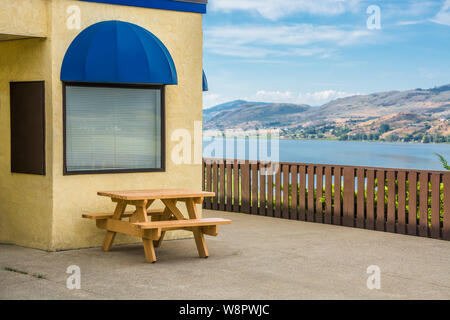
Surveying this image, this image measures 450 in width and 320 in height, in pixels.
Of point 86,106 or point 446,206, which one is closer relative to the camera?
point 86,106

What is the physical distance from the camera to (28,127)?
8.88 m

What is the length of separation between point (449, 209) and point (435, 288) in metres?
3.29

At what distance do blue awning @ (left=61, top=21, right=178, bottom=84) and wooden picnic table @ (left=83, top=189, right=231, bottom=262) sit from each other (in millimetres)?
1585

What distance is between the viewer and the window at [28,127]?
867 centimetres

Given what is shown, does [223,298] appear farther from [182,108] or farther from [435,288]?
[182,108]

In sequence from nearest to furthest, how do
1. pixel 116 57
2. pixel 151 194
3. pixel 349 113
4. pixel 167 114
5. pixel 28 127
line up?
pixel 151 194
pixel 116 57
pixel 28 127
pixel 167 114
pixel 349 113

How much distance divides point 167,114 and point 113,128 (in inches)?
34.9

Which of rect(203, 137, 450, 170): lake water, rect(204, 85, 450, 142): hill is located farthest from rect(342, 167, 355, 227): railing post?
rect(204, 85, 450, 142): hill

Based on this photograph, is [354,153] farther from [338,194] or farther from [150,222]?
[150,222]

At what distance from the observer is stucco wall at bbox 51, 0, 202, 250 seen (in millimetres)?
8570

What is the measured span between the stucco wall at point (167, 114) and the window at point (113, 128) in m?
0.14
